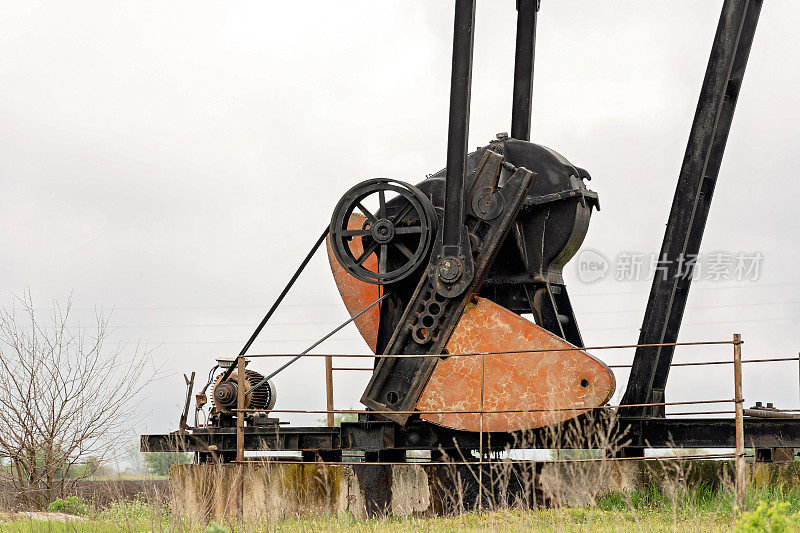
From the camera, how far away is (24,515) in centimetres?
977

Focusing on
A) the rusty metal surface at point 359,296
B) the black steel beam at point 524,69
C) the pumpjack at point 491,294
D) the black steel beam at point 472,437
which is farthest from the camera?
the black steel beam at point 524,69

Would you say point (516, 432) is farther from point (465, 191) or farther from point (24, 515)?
point (24, 515)

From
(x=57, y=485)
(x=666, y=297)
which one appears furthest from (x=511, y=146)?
(x=57, y=485)

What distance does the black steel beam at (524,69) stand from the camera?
1184 cm

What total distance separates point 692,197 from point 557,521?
409 cm

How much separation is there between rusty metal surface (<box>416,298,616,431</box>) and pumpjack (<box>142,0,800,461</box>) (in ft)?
0.04

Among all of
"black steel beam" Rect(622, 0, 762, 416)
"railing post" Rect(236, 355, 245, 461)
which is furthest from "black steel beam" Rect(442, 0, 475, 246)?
"railing post" Rect(236, 355, 245, 461)

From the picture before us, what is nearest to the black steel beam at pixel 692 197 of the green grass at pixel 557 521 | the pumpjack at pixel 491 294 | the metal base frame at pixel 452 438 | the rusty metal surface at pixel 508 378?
the pumpjack at pixel 491 294

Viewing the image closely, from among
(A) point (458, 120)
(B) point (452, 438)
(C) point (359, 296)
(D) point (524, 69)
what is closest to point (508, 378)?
(B) point (452, 438)

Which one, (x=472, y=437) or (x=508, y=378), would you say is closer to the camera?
(x=508, y=378)

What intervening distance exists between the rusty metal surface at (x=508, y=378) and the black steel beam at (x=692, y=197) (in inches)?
48.7

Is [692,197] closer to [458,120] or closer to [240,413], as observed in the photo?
[458,120]

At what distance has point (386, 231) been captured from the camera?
10.0 m

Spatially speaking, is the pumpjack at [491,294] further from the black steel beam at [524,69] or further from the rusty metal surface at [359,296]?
the black steel beam at [524,69]
